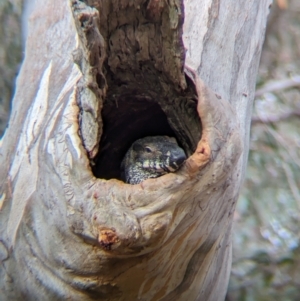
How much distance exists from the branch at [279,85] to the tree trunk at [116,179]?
1181mm

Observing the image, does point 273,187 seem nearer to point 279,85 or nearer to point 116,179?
point 279,85

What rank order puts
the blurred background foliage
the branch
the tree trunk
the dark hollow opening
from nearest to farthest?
the tree trunk → the dark hollow opening → the blurred background foliage → the branch

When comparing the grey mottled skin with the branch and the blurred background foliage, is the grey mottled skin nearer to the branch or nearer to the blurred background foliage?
the blurred background foliage

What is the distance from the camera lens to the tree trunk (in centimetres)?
153

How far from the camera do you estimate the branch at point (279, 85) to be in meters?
3.30

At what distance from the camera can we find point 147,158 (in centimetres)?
222

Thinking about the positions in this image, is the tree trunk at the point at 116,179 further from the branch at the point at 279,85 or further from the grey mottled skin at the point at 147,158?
the branch at the point at 279,85

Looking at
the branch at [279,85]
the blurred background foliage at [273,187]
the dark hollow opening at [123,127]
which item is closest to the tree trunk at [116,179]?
the dark hollow opening at [123,127]

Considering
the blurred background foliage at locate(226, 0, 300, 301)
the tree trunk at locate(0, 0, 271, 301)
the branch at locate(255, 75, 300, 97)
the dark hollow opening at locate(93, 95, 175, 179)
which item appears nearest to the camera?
the tree trunk at locate(0, 0, 271, 301)

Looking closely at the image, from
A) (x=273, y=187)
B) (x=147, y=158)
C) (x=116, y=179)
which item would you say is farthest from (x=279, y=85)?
(x=116, y=179)

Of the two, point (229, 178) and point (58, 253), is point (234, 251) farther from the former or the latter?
point (58, 253)

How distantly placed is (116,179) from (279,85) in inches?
74.1

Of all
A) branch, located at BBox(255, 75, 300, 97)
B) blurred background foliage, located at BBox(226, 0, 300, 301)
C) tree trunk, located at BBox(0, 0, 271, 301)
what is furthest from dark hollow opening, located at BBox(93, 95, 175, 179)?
branch, located at BBox(255, 75, 300, 97)

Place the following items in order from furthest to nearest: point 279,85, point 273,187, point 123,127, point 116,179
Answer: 1. point 279,85
2. point 273,187
3. point 123,127
4. point 116,179
